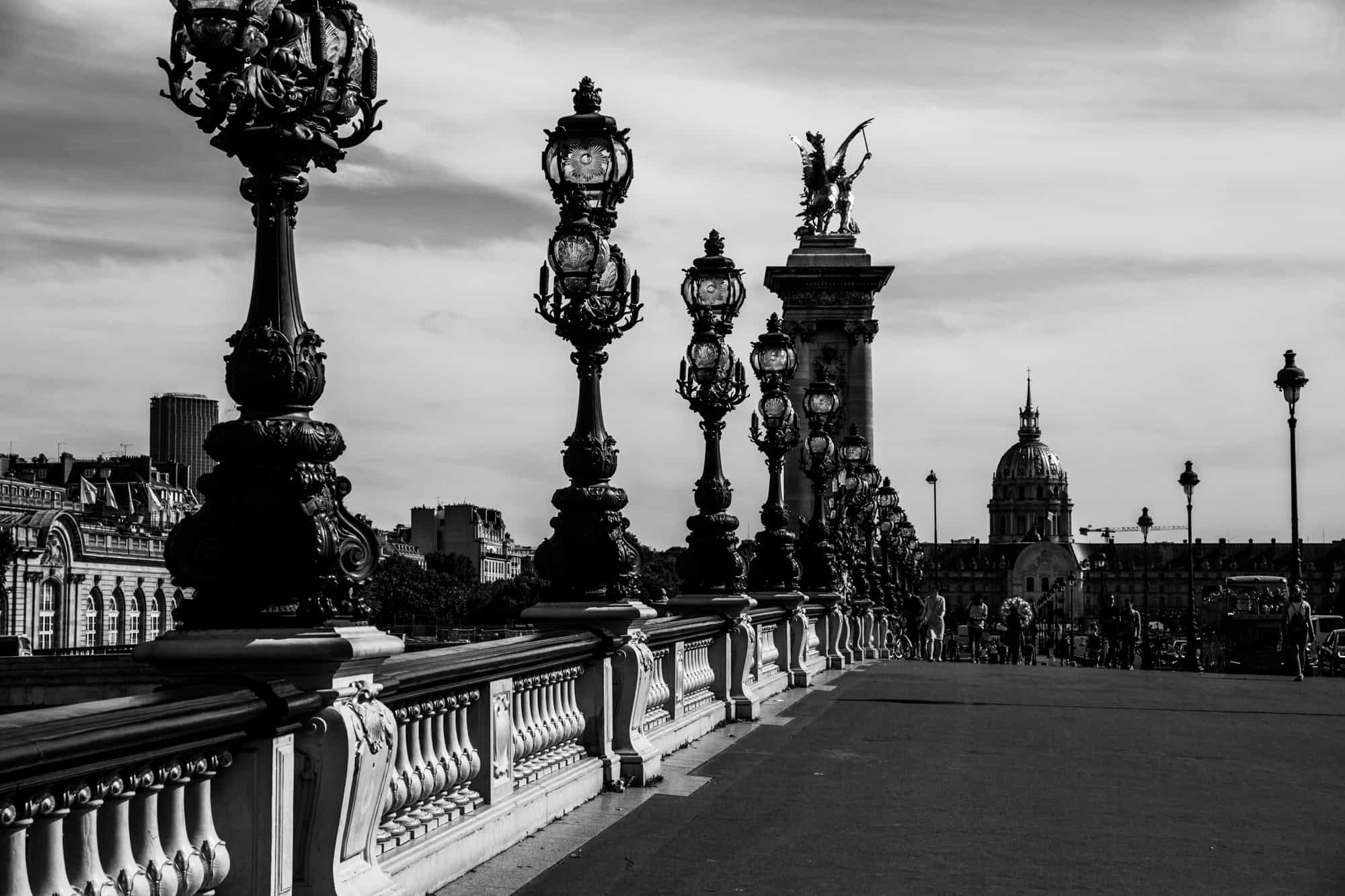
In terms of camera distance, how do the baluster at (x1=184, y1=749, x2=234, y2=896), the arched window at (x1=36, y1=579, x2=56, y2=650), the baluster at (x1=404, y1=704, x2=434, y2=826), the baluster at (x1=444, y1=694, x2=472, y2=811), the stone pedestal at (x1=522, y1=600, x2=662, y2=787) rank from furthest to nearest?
the arched window at (x1=36, y1=579, x2=56, y2=650) → the stone pedestal at (x1=522, y1=600, x2=662, y2=787) → the baluster at (x1=444, y1=694, x2=472, y2=811) → the baluster at (x1=404, y1=704, x2=434, y2=826) → the baluster at (x1=184, y1=749, x2=234, y2=896)

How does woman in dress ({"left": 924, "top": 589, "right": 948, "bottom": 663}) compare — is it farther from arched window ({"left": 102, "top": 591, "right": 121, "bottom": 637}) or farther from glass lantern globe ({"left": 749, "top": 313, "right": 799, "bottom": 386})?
arched window ({"left": 102, "top": 591, "right": 121, "bottom": 637})

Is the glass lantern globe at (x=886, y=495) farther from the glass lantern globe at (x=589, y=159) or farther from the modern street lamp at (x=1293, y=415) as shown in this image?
the glass lantern globe at (x=589, y=159)

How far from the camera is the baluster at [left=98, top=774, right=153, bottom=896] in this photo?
543 centimetres

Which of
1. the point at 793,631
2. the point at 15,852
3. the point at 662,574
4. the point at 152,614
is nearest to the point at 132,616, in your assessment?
the point at 152,614

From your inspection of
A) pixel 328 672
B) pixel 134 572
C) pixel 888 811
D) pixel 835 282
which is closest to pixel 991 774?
pixel 888 811

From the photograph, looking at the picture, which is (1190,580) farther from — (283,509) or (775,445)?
(283,509)

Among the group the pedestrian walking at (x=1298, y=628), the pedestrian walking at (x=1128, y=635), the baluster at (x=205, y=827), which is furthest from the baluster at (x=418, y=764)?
the pedestrian walking at (x=1128, y=635)

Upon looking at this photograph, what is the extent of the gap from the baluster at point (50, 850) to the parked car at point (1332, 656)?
39374 mm

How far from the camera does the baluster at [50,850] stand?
4992 mm

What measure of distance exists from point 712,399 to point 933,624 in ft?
119

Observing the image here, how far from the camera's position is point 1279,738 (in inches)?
739

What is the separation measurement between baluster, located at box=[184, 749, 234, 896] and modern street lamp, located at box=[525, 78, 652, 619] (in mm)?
6306

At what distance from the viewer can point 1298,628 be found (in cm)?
3353

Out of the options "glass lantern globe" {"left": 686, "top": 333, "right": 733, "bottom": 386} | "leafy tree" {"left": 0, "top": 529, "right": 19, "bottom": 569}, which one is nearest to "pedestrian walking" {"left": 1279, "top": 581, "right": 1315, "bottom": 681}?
"glass lantern globe" {"left": 686, "top": 333, "right": 733, "bottom": 386}
